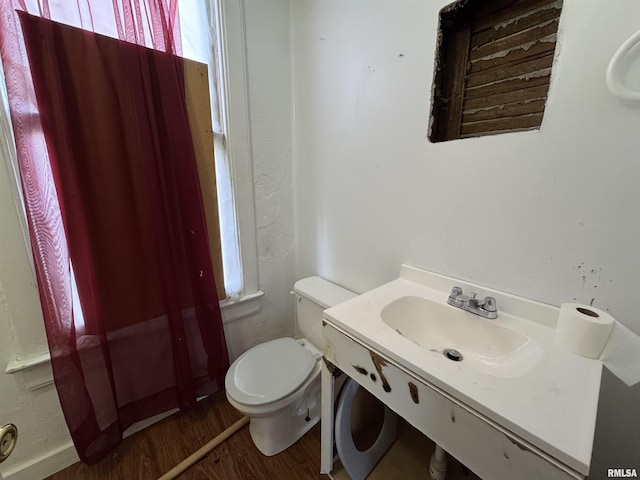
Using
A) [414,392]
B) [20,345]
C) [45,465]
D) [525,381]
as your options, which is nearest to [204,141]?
[20,345]

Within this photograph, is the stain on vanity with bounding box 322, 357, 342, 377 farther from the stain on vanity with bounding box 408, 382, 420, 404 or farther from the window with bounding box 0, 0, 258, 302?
the window with bounding box 0, 0, 258, 302

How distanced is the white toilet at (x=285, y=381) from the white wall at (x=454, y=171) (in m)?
0.20

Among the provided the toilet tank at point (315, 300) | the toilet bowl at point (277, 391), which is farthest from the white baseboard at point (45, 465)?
the toilet tank at point (315, 300)

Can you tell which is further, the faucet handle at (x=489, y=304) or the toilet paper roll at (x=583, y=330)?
the faucet handle at (x=489, y=304)

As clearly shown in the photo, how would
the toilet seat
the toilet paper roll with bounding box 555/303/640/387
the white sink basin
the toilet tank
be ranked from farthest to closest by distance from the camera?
the toilet tank < the toilet seat < the white sink basin < the toilet paper roll with bounding box 555/303/640/387

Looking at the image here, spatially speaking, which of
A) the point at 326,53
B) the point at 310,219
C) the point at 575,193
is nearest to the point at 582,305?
the point at 575,193

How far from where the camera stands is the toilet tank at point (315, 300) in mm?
1249

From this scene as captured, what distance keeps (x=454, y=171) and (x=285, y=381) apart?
3.56ft

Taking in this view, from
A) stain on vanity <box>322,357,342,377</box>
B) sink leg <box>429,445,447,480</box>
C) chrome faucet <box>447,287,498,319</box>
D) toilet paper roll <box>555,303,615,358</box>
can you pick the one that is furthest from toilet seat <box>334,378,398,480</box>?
toilet paper roll <box>555,303,615,358</box>

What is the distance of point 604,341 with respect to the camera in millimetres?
597

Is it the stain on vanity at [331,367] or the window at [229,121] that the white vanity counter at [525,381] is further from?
the window at [229,121]

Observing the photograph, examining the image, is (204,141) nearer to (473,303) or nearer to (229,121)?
(229,121)

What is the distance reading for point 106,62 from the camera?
3.05ft

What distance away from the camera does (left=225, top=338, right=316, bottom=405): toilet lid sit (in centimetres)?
103
